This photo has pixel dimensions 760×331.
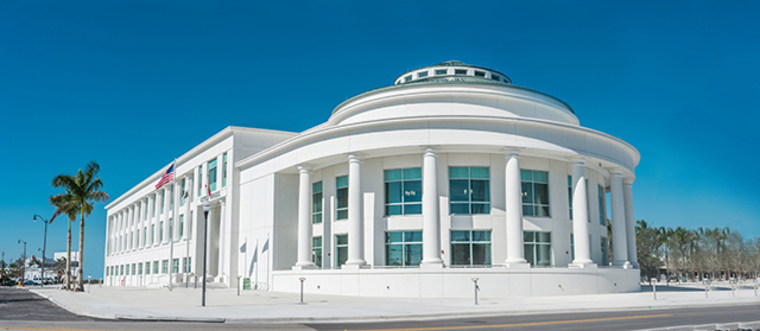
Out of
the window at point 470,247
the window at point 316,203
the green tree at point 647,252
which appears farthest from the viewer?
the green tree at point 647,252

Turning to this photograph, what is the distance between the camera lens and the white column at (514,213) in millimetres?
32906

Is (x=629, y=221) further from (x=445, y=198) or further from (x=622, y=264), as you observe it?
(x=445, y=198)

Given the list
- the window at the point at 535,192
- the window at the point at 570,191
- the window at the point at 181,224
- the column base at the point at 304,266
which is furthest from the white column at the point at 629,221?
the window at the point at 181,224

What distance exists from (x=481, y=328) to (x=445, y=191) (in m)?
19.0

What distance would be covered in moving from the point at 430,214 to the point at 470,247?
3.39m

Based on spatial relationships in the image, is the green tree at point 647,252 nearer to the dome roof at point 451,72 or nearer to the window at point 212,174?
the dome roof at point 451,72

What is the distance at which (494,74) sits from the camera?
44938 mm

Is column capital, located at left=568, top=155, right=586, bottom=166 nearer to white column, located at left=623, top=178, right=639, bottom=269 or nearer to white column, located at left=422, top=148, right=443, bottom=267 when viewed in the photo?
white column, located at left=422, top=148, right=443, bottom=267

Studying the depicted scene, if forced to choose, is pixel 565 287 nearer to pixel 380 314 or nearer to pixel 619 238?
pixel 619 238

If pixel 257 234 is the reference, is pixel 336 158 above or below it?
above

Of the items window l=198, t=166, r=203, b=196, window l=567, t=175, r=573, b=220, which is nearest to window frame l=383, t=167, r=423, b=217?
window l=567, t=175, r=573, b=220

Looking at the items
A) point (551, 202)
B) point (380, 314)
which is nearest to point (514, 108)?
point (551, 202)

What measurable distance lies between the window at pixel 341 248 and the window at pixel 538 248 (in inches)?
431

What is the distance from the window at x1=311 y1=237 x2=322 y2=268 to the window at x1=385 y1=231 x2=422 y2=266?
6.54 m
